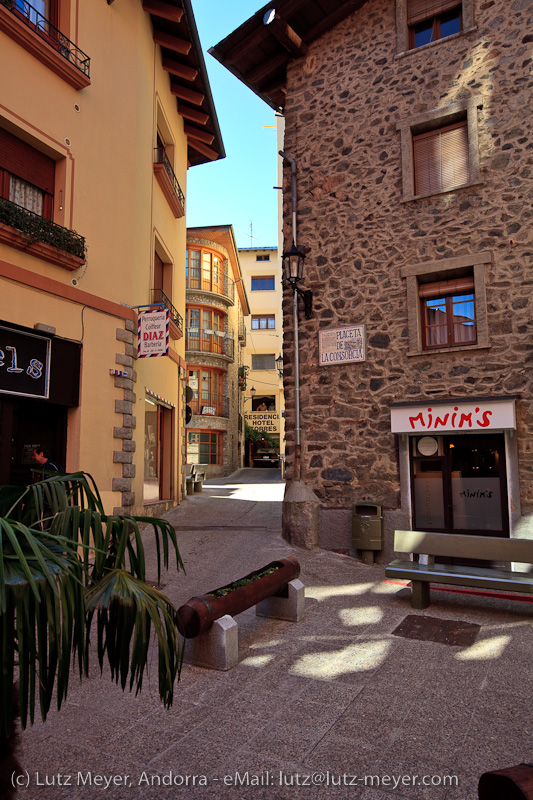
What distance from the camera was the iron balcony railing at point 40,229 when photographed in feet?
25.1

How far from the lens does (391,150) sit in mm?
9305

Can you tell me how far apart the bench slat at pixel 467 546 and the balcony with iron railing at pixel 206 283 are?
78.1ft

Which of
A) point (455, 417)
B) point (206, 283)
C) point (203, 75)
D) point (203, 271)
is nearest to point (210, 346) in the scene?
point (206, 283)

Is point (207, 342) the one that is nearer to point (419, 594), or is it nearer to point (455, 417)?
point (455, 417)

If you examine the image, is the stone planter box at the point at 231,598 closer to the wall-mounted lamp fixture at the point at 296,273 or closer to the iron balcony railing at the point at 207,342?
the wall-mounted lamp fixture at the point at 296,273

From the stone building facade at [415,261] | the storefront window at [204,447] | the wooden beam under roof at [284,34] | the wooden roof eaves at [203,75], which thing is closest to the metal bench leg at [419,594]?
the stone building facade at [415,261]

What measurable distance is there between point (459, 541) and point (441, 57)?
7.64 metres

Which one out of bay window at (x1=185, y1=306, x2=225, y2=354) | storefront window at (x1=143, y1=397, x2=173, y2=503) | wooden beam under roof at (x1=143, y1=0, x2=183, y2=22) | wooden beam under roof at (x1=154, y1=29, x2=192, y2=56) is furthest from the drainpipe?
bay window at (x1=185, y1=306, x2=225, y2=354)

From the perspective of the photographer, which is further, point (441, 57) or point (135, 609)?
point (441, 57)

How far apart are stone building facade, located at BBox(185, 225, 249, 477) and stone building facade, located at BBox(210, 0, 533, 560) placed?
19164 millimetres

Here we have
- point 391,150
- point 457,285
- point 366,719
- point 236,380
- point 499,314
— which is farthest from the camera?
point 236,380

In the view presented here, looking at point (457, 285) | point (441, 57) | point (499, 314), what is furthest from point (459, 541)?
point (441, 57)

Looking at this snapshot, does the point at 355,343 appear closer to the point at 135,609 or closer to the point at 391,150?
the point at 391,150

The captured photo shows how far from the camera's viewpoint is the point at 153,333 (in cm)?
995
